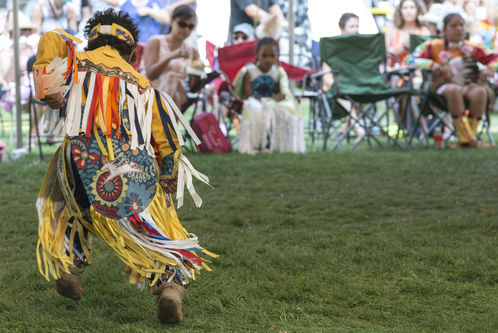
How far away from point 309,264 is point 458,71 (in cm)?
509

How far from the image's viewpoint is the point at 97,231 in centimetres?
210

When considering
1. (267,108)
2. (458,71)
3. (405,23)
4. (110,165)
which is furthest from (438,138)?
(110,165)

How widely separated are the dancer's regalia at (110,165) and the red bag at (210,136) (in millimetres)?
4300

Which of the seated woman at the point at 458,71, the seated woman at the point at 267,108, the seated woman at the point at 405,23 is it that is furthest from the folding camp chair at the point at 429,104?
the seated woman at the point at 267,108

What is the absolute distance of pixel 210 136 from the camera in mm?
6555

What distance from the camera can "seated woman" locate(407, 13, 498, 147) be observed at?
7.07 meters

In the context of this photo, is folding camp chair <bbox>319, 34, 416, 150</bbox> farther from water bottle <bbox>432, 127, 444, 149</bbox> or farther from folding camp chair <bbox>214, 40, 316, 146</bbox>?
folding camp chair <bbox>214, 40, 316, 146</bbox>

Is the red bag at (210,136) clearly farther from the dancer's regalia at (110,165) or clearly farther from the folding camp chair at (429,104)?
the dancer's regalia at (110,165)

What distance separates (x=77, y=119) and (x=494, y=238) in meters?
1.95

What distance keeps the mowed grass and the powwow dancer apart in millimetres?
171

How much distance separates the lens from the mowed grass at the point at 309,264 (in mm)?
2141

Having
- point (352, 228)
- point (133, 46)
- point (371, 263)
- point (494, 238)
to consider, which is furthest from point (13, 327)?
point (494, 238)

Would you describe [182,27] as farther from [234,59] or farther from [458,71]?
[458,71]

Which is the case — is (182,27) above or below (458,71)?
above
